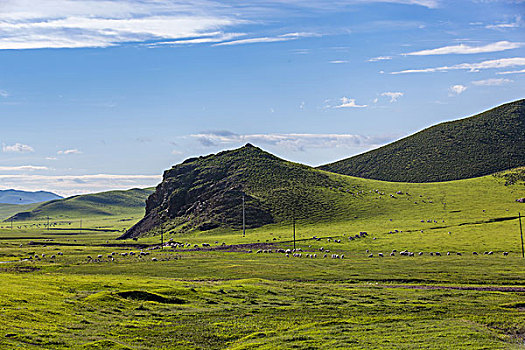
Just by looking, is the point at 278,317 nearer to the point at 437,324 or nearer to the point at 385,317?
the point at 385,317

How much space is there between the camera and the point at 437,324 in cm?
5359

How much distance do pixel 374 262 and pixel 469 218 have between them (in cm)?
8471

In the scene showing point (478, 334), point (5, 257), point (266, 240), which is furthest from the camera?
point (266, 240)

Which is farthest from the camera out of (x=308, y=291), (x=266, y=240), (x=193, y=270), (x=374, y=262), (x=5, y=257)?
(x=266, y=240)

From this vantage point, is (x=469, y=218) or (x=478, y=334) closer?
(x=478, y=334)

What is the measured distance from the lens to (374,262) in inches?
4641

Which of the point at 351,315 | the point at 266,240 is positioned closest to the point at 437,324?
the point at 351,315

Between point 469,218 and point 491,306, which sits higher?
point 469,218

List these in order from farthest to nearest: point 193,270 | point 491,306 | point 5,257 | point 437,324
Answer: point 5,257 < point 193,270 < point 491,306 < point 437,324

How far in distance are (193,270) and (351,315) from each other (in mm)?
55728

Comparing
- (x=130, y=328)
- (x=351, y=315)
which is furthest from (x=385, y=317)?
(x=130, y=328)

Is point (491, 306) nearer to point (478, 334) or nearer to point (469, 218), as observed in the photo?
point (478, 334)

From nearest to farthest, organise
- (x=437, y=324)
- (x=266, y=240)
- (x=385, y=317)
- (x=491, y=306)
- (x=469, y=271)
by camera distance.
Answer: (x=437, y=324), (x=385, y=317), (x=491, y=306), (x=469, y=271), (x=266, y=240)

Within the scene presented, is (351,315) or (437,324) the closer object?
(437,324)
